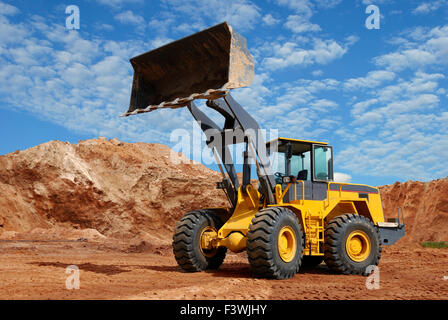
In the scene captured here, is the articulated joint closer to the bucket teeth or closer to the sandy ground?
the sandy ground

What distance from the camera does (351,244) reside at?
9.28 meters

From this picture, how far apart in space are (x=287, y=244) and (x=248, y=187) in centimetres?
164

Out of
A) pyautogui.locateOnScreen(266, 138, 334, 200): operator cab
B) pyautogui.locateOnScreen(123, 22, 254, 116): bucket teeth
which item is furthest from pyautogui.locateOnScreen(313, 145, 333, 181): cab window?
pyautogui.locateOnScreen(123, 22, 254, 116): bucket teeth

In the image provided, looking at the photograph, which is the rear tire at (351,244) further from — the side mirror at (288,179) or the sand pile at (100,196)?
the sand pile at (100,196)

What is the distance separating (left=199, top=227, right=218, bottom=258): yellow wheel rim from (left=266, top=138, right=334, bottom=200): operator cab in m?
1.84

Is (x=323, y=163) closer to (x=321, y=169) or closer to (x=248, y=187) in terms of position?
(x=321, y=169)

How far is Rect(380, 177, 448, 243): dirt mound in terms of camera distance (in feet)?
86.3

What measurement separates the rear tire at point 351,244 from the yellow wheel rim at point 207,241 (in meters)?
2.44

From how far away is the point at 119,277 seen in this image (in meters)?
7.92

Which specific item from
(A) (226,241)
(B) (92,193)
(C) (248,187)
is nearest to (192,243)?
(A) (226,241)

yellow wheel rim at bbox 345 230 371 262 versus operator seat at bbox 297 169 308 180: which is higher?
operator seat at bbox 297 169 308 180
